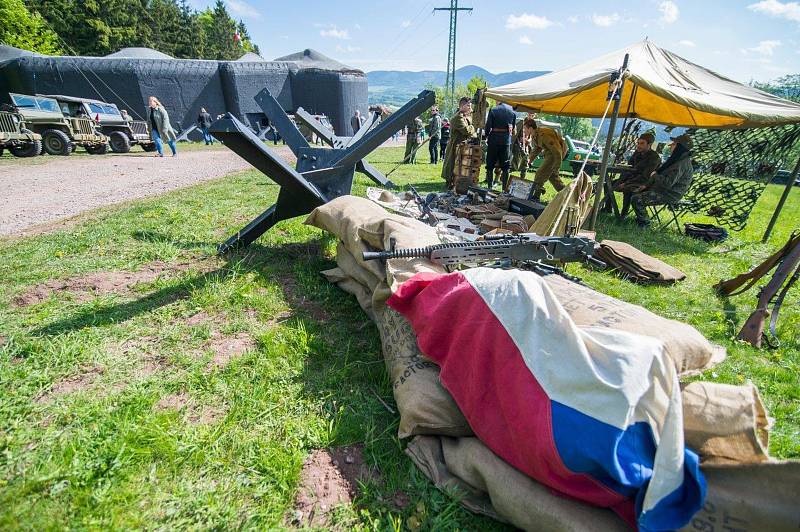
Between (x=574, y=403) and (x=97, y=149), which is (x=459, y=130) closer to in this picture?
(x=574, y=403)

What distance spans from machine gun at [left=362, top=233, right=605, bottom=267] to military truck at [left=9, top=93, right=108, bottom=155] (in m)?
15.8

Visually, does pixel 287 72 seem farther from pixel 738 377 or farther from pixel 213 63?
pixel 738 377

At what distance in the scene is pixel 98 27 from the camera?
110 ft

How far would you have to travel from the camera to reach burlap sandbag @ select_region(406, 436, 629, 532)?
52.6 inches

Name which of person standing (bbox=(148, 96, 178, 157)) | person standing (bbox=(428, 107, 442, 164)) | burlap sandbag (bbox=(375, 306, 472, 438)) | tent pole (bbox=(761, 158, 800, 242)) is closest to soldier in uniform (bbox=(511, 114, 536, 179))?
person standing (bbox=(428, 107, 442, 164))

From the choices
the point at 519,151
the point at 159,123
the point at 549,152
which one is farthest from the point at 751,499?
the point at 159,123

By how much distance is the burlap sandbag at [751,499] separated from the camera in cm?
112

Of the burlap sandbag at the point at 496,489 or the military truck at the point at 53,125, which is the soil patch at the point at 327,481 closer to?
the burlap sandbag at the point at 496,489

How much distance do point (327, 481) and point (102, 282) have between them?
9.70 feet

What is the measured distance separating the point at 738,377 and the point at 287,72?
29.2m

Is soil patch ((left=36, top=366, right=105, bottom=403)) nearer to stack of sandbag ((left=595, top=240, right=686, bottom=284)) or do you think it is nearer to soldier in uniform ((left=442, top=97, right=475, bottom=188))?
stack of sandbag ((left=595, top=240, right=686, bottom=284))

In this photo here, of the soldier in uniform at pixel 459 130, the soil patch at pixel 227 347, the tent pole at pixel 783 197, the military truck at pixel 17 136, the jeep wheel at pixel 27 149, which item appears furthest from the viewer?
the jeep wheel at pixel 27 149

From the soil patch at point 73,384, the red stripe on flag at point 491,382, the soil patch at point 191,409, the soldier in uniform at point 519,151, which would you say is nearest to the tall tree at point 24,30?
the soldier in uniform at point 519,151

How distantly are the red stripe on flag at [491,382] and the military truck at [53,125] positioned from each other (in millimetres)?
16530
